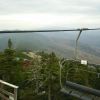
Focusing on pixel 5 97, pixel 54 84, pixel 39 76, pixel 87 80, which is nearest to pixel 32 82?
pixel 39 76

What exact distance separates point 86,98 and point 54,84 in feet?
76.7

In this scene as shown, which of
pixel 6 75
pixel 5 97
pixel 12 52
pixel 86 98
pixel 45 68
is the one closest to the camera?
pixel 86 98

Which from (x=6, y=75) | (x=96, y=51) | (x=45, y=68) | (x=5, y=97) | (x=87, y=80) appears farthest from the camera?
(x=96, y=51)

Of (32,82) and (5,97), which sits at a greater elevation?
(5,97)

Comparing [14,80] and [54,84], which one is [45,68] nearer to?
[54,84]

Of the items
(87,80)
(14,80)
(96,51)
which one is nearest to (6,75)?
(14,80)

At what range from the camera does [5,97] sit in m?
6.63

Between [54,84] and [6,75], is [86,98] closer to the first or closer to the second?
[54,84]

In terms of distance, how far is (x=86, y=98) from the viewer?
17.4ft

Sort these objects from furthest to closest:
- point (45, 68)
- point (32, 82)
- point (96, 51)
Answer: point (96, 51), point (32, 82), point (45, 68)

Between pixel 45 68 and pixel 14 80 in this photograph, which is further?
pixel 14 80

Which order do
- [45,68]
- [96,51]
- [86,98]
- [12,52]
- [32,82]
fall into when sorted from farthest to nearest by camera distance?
[96,51] → [12,52] → [32,82] → [45,68] → [86,98]

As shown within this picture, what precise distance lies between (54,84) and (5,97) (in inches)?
869

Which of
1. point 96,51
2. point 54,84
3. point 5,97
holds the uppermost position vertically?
point 5,97
